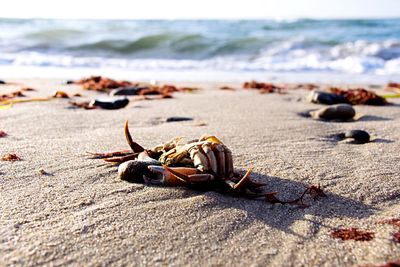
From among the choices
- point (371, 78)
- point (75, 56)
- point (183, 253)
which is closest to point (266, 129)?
point (183, 253)

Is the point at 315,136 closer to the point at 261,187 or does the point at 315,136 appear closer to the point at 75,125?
the point at 261,187

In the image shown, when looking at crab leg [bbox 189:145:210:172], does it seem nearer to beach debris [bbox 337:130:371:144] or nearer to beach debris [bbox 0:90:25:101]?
beach debris [bbox 337:130:371:144]

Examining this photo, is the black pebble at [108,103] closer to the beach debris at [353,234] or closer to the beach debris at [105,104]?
the beach debris at [105,104]

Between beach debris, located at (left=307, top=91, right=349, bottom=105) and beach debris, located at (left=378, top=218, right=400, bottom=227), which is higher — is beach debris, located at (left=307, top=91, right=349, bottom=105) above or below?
above

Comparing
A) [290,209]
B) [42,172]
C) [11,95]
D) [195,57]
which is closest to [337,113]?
[290,209]

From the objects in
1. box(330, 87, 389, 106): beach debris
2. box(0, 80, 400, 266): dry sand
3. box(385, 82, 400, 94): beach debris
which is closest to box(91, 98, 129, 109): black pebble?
box(0, 80, 400, 266): dry sand

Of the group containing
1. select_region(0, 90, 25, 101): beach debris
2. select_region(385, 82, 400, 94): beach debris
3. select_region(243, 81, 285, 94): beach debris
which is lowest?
select_region(385, 82, 400, 94): beach debris

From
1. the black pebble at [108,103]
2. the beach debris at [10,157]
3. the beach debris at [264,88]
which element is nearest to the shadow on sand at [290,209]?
the beach debris at [10,157]
